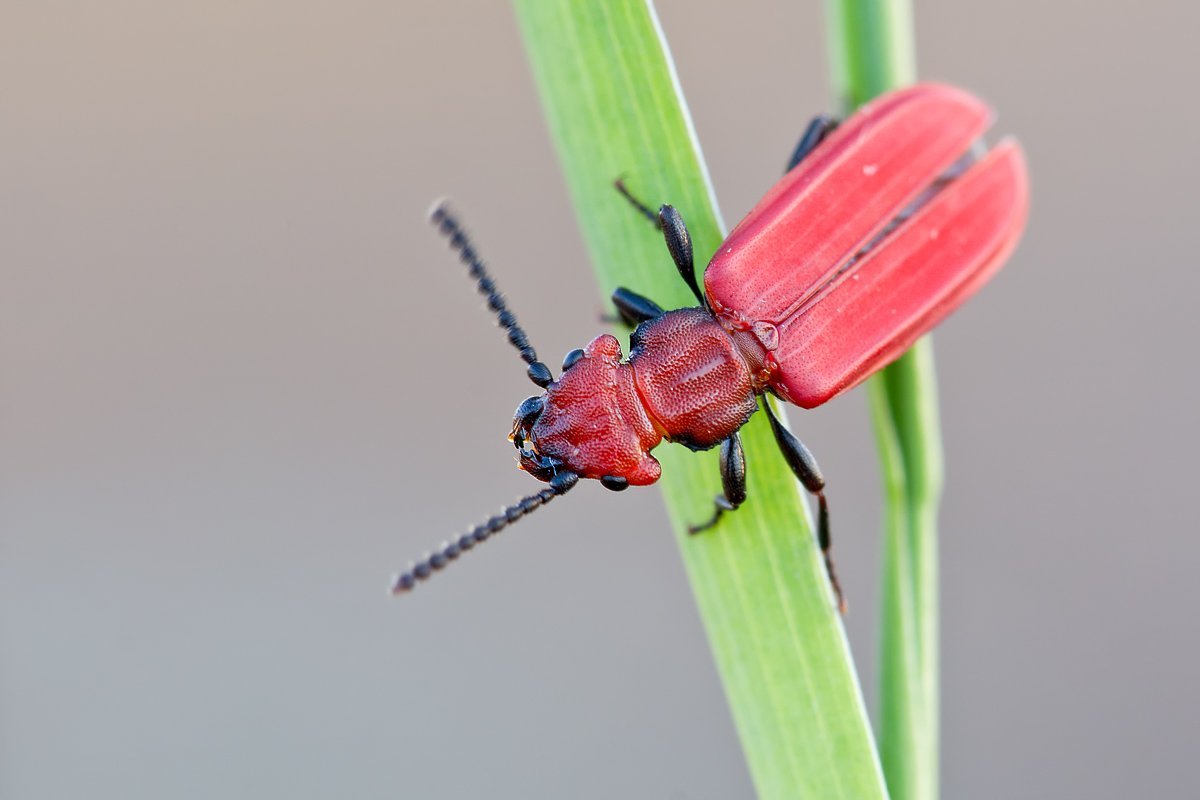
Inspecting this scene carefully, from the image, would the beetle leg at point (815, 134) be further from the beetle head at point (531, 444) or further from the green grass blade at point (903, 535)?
the beetle head at point (531, 444)

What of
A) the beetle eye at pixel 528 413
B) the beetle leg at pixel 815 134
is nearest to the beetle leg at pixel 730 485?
the beetle eye at pixel 528 413

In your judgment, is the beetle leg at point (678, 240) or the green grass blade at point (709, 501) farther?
the beetle leg at point (678, 240)

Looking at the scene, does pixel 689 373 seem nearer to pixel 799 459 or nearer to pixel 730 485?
pixel 799 459

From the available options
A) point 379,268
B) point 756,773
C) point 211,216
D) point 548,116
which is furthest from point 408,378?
point 756,773

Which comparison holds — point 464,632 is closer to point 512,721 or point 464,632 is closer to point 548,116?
point 512,721

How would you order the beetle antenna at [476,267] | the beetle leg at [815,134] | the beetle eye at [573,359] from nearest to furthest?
1. the beetle antenna at [476,267]
2. the beetle eye at [573,359]
3. the beetle leg at [815,134]
